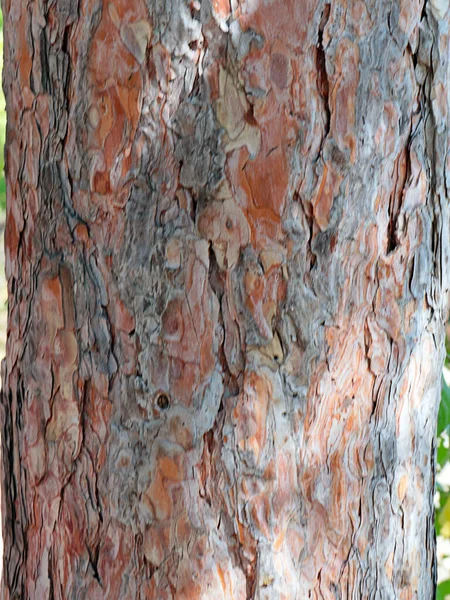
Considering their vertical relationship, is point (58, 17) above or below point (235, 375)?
above

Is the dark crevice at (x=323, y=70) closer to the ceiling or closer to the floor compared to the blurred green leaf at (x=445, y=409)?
closer to the ceiling

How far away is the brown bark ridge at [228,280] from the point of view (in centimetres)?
84

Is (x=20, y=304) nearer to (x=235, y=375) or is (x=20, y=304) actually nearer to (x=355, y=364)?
(x=235, y=375)

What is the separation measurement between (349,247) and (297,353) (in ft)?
0.46

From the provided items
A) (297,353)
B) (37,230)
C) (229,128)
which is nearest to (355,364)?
(297,353)

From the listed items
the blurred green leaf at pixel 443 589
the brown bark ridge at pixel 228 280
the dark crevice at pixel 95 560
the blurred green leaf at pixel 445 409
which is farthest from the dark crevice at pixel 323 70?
the blurred green leaf at pixel 443 589

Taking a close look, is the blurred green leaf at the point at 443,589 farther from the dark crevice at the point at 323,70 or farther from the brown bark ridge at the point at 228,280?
the dark crevice at the point at 323,70

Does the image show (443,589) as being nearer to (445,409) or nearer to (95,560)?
(445,409)

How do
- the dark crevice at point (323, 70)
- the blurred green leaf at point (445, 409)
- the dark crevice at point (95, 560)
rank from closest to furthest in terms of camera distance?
the dark crevice at point (323, 70) → the dark crevice at point (95, 560) → the blurred green leaf at point (445, 409)

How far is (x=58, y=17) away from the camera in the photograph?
88 centimetres

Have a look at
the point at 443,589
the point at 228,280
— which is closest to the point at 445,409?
the point at 443,589

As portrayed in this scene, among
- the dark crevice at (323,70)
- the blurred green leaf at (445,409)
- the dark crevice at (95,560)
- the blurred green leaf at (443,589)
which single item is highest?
the dark crevice at (323,70)

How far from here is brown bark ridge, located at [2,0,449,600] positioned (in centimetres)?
84

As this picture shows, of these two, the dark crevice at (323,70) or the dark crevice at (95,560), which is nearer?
the dark crevice at (323,70)
